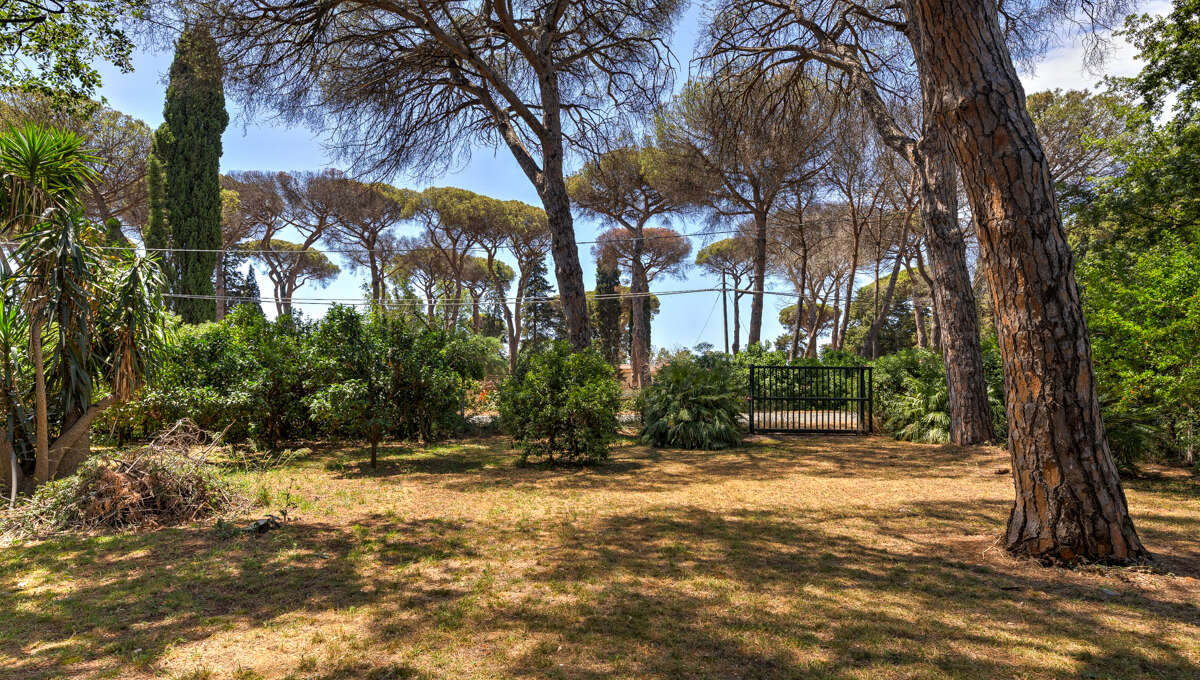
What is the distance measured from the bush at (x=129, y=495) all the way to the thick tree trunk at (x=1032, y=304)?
237 inches

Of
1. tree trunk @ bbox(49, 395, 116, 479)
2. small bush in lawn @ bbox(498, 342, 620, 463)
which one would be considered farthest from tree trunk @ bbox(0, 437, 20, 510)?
small bush in lawn @ bbox(498, 342, 620, 463)

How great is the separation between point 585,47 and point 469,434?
7.56 m

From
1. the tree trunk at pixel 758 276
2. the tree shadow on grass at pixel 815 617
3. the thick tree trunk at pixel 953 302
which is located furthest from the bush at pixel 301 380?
the tree trunk at pixel 758 276

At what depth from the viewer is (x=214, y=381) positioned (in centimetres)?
746

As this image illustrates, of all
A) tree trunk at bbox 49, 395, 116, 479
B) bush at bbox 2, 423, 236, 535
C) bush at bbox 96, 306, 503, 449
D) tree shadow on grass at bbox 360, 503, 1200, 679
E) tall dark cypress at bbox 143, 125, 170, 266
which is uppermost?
tall dark cypress at bbox 143, 125, 170, 266

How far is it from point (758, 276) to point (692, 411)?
33.1ft

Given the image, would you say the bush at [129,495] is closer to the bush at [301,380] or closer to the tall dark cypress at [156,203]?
the bush at [301,380]

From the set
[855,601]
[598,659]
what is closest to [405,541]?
Result: [598,659]

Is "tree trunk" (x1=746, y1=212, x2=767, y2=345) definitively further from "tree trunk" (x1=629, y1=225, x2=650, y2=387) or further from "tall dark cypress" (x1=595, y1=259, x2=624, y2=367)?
"tall dark cypress" (x1=595, y1=259, x2=624, y2=367)

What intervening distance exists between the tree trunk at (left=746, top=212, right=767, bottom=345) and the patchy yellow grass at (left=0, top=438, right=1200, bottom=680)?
1313 cm

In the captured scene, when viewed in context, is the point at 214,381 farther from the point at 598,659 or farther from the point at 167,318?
the point at 598,659

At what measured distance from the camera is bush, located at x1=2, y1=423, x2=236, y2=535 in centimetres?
442

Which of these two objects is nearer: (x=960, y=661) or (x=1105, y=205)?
(x=960, y=661)

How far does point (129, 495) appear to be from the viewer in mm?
4523
